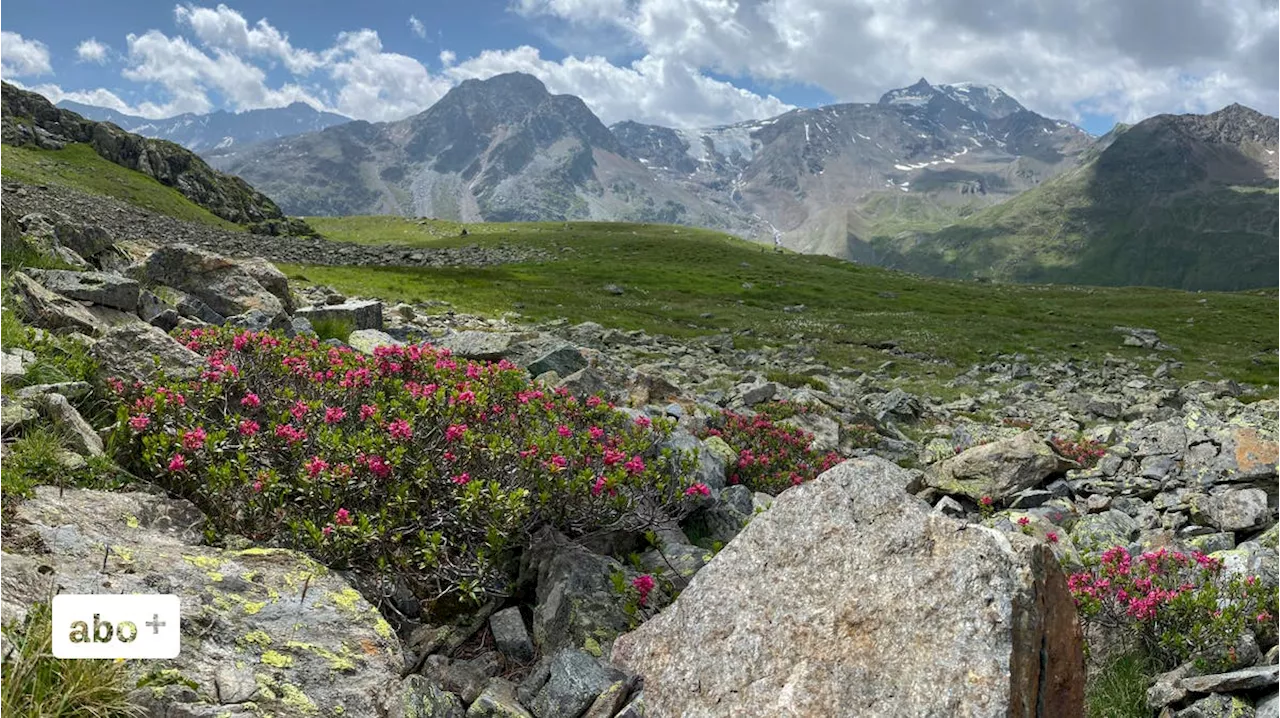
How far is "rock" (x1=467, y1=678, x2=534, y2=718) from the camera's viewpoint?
216 inches

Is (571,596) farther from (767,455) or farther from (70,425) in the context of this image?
(767,455)

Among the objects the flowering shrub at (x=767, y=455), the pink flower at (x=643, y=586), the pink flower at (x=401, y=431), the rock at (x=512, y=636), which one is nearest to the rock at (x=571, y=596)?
the rock at (x=512, y=636)

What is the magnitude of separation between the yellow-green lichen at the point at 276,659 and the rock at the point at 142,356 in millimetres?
5709

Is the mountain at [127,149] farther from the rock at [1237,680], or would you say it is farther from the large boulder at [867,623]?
the rock at [1237,680]

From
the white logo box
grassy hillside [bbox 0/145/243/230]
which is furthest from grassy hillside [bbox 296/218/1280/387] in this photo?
grassy hillside [bbox 0/145/243/230]

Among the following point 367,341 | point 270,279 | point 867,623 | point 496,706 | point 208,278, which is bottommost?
point 496,706

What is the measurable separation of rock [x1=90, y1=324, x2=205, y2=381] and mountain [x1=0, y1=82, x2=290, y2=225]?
155 meters

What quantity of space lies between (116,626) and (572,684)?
3.47 meters

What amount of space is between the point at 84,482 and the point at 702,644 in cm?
651

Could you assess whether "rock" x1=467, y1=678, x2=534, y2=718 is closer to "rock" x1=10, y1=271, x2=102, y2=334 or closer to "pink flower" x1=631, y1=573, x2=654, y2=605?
"pink flower" x1=631, y1=573, x2=654, y2=605

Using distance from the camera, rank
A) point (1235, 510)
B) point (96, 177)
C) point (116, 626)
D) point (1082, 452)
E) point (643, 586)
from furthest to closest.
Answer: point (96, 177)
point (1082, 452)
point (1235, 510)
point (643, 586)
point (116, 626)

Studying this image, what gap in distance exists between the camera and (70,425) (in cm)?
750

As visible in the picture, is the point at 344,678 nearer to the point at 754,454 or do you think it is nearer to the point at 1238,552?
the point at 754,454

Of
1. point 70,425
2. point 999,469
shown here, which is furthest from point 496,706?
point 999,469
